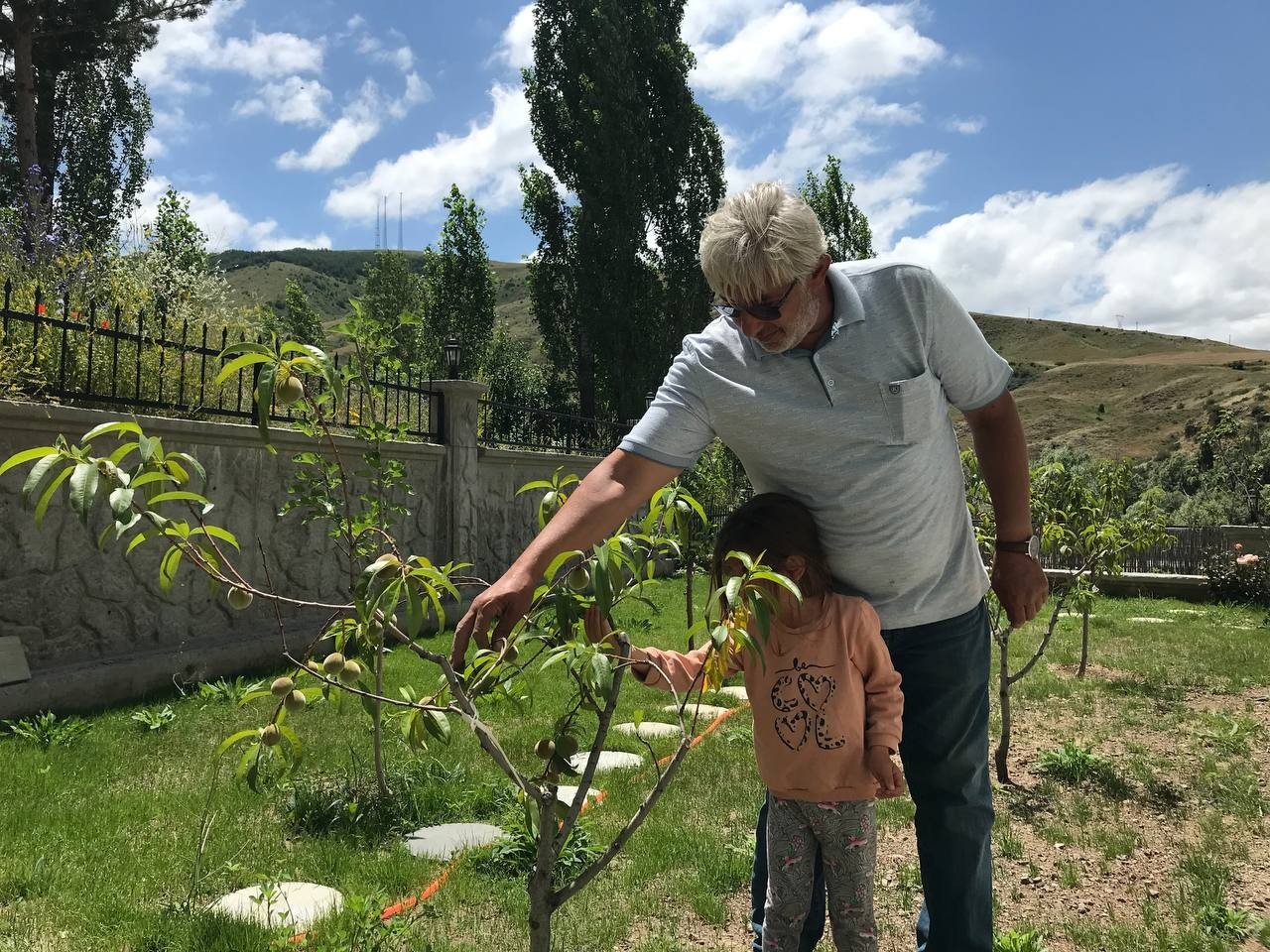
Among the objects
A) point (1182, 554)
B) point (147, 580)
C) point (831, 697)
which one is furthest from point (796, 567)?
point (1182, 554)

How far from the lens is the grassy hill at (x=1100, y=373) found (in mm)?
51062

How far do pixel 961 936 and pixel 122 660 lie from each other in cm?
532

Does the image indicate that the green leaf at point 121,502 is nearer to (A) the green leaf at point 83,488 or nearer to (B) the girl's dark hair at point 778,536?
(A) the green leaf at point 83,488

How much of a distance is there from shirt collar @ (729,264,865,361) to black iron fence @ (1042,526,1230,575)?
14069 millimetres

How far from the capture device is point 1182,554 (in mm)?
14938

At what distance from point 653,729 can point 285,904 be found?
2697 millimetres

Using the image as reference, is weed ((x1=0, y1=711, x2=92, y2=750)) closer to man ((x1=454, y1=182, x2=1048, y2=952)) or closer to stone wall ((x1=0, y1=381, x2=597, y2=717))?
stone wall ((x1=0, y1=381, x2=597, y2=717))

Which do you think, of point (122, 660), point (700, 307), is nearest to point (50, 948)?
→ point (122, 660)

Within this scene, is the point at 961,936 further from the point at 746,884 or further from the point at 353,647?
the point at 353,647

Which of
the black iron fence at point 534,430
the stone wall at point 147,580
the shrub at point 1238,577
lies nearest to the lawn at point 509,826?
the stone wall at point 147,580

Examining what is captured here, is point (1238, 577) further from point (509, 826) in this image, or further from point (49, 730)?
point (49, 730)

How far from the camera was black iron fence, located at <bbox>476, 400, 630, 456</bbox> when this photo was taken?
988 cm

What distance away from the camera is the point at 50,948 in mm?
2420

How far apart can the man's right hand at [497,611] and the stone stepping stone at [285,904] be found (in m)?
1.57
